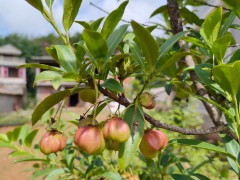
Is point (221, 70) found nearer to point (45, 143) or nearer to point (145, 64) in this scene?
point (145, 64)

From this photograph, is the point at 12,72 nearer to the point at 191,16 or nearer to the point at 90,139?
the point at 191,16

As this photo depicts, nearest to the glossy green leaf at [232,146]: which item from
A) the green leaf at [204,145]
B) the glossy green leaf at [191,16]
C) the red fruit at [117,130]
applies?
the green leaf at [204,145]

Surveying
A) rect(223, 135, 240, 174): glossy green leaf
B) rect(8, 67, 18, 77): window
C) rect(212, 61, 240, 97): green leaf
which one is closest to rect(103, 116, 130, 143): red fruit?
rect(212, 61, 240, 97): green leaf

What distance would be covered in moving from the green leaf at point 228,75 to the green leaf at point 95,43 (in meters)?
0.22

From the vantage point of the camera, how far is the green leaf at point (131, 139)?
24.2 inches

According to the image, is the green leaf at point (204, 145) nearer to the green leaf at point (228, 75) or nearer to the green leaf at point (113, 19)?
the green leaf at point (228, 75)

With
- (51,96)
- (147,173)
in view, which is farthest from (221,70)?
(147,173)

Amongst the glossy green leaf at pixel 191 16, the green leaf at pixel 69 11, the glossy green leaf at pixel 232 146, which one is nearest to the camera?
the green leaf at pixel 69 11

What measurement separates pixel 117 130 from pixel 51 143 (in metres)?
0.19

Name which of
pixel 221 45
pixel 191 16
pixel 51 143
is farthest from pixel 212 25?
pixel 191 16

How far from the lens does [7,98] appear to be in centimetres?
2591

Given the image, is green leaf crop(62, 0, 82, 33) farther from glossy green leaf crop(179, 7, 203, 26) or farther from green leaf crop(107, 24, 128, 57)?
glossy green leaf crop(179, 7, 203, 26)

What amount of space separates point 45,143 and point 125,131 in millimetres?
210

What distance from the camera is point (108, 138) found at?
0.62 metres
